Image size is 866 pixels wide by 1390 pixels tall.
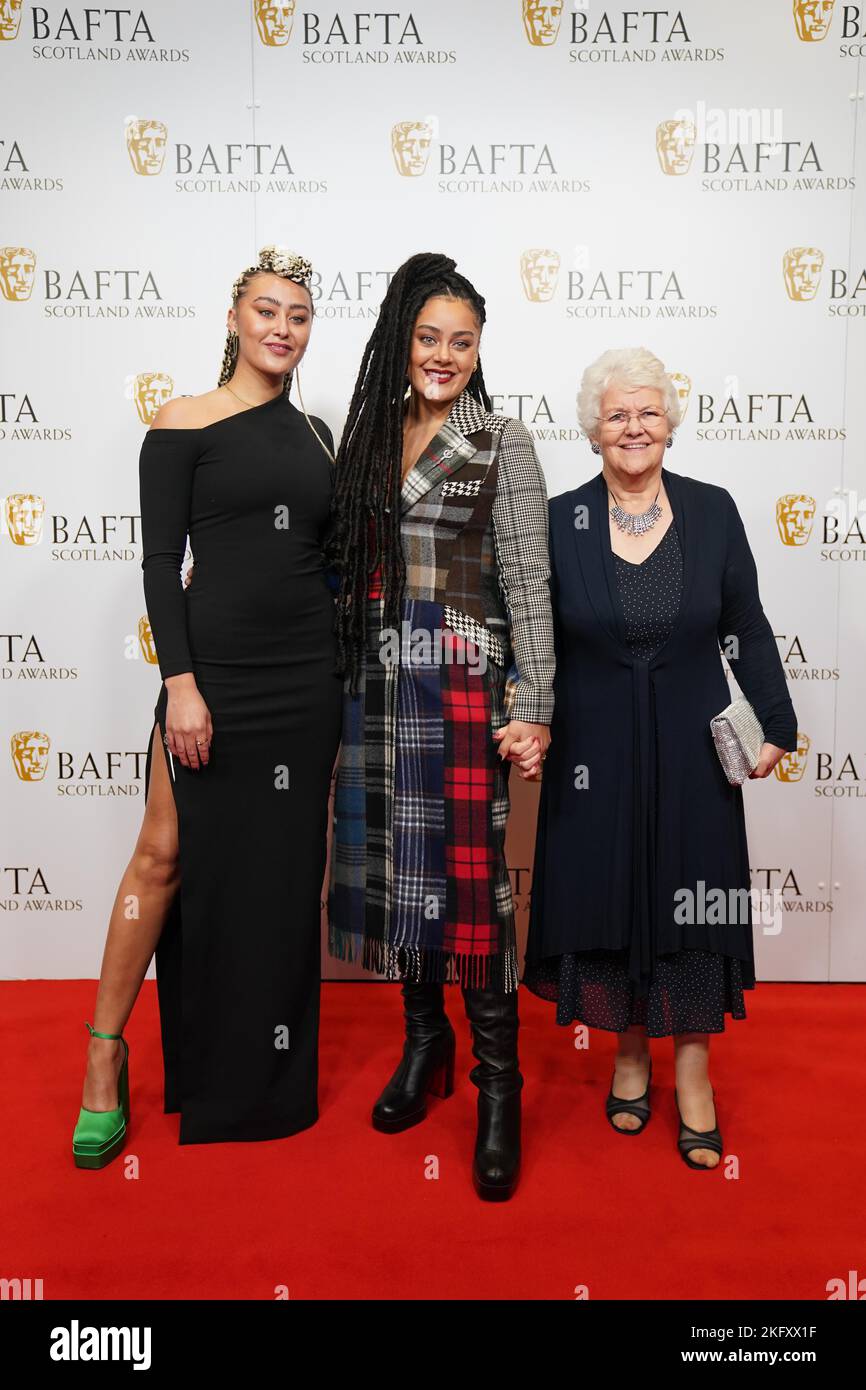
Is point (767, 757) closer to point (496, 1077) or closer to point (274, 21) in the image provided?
point (496, 1077)

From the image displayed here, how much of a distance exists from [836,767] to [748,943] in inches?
47.2

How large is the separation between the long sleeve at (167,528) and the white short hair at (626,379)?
0.84 m

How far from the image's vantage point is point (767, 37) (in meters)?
2.98

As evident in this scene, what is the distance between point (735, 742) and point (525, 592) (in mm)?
548

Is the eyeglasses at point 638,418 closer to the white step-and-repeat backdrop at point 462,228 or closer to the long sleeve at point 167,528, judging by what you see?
the long sleeve at point 167,528

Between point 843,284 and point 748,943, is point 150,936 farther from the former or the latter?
point 843,284

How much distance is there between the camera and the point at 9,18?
298cm

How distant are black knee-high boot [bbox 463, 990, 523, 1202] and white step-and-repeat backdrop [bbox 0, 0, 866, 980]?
1.61m

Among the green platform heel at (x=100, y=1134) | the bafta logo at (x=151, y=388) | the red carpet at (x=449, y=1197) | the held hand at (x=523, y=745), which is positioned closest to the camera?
the red carpet at (x=449, y=1197)

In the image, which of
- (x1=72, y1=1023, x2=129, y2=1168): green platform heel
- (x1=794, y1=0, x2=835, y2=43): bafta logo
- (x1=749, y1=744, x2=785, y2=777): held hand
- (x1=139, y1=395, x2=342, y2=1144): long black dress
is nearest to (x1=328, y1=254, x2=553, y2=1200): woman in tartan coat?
(x1=139, y1=395, x2=342, y2=1144): long black dress

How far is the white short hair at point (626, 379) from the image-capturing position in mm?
2113

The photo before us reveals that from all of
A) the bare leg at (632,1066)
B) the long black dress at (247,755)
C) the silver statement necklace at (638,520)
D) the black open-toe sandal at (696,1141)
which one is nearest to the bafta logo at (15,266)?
the long black dress at (247,755)

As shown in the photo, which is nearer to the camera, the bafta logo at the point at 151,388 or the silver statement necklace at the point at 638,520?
the silver statement necklace at the point at 638,520

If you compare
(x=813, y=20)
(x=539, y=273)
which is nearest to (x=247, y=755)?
(x=539, y=273)
